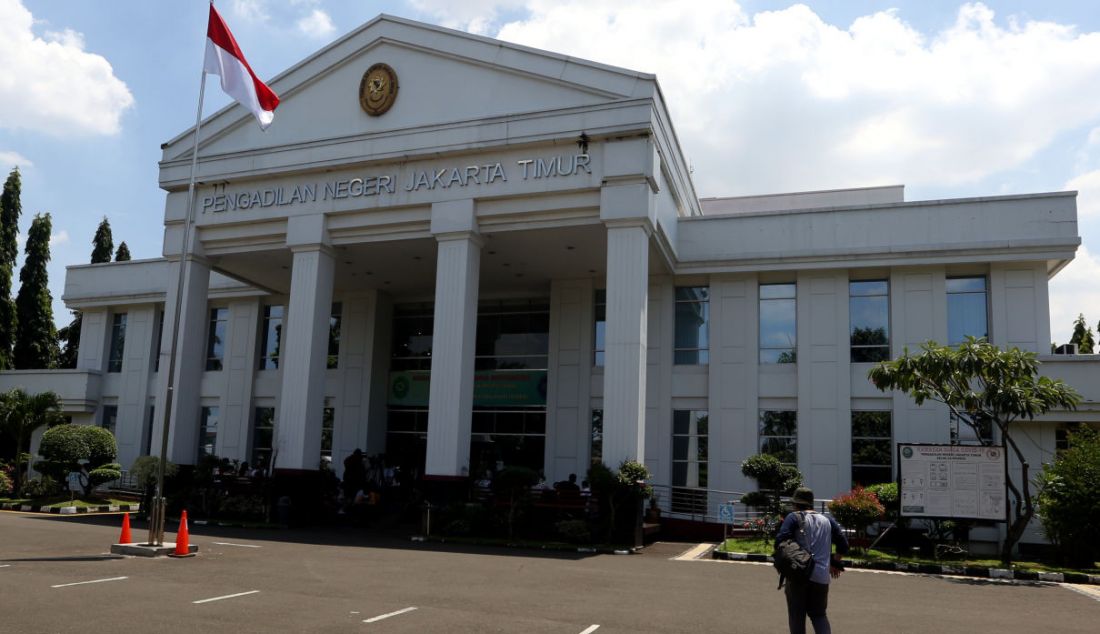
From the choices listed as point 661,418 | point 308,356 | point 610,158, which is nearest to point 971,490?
point 661,418

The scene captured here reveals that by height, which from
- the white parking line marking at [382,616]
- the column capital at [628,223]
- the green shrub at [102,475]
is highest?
the column capital at [628,223]

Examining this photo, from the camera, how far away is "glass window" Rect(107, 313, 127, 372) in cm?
3331

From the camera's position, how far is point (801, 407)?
2305 centimetres

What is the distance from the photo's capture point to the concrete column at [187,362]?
24.2 metres

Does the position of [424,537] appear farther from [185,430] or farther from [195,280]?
[195,280]

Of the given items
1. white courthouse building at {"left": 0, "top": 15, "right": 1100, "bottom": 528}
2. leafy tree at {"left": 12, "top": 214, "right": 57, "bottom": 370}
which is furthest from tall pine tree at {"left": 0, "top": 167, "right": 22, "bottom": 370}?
white courthouse building at {"left": 0, "top": 15, "right": 1100, "bottom": 528}

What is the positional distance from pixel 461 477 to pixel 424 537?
1826 millimetres

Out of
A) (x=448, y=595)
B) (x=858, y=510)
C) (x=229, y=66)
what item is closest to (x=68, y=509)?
(x=229, y=66)

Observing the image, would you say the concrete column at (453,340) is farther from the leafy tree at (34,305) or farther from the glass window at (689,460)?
the leafy tree at (34,305)

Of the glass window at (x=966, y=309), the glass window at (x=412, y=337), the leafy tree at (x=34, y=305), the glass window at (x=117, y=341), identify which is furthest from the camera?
the leafy tree at (x=34, y=305)

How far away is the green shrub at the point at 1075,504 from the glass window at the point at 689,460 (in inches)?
343

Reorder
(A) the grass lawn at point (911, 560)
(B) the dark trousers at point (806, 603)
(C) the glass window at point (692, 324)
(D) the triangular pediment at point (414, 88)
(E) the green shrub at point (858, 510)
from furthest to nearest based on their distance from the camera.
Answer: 1. (C) the glass window at point (692, 324)
2. (D) the triangular pediment at point (414, 88)
3. (E) the green shrub at point (858, 510)
4. (A) the grass lawn at point (911, 560)
5. (B) the dark trousers at point (806, 603)

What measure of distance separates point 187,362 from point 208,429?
7204 millimetres

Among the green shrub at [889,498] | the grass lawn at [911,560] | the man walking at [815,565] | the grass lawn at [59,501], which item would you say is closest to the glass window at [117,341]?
the grass lawn at [59,501]
